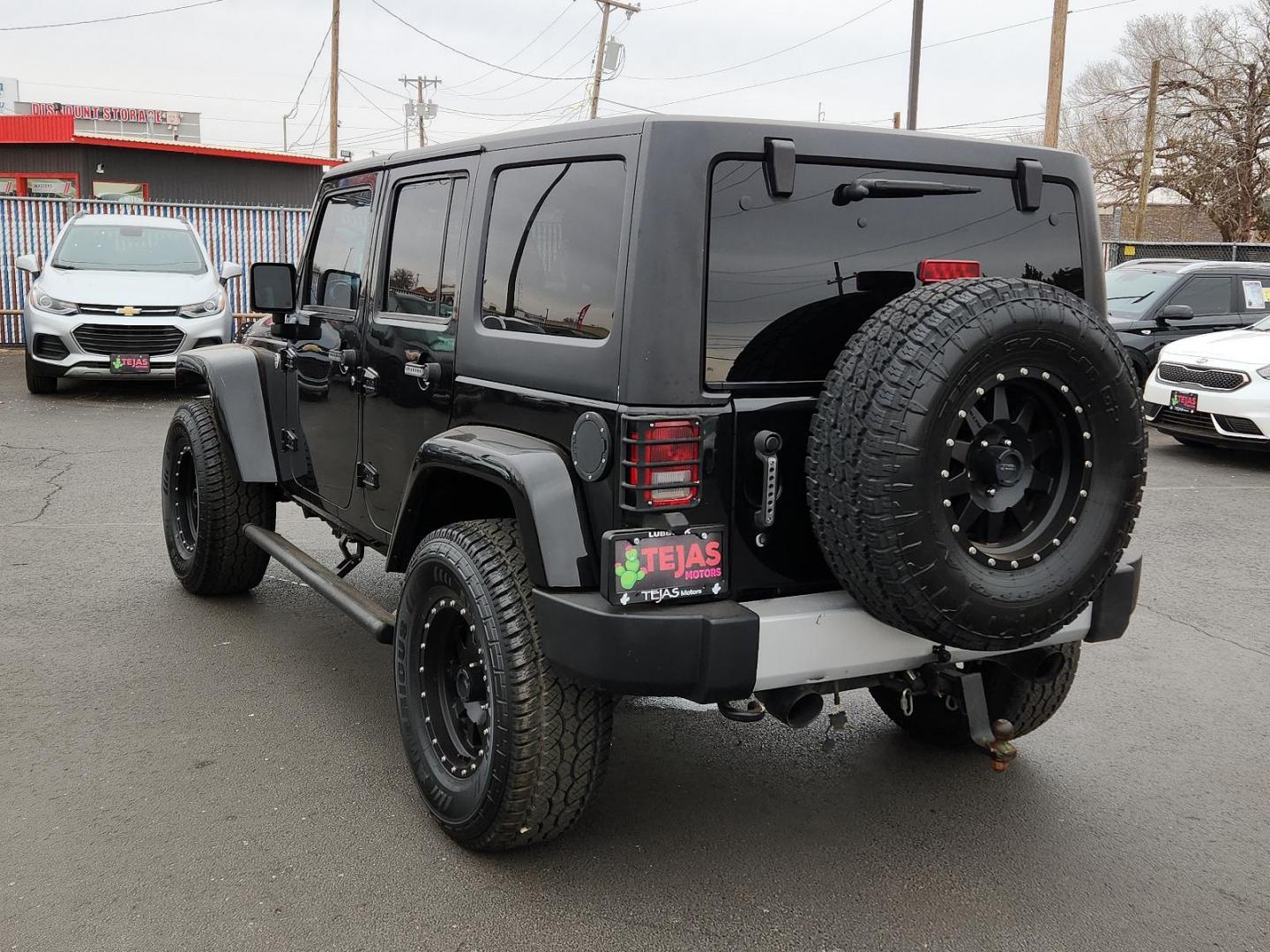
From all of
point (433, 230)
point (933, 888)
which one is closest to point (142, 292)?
point (433, 230)

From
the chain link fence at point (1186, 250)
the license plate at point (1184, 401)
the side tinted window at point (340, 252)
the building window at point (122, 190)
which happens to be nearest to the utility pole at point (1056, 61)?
the chain link fence at point (1186, 250)

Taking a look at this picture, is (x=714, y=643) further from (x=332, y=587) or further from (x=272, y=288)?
(x=272, y=288)

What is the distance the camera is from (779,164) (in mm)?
2969

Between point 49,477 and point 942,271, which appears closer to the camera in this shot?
point 942,271

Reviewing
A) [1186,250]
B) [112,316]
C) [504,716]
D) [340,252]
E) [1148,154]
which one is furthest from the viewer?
[1148,154]

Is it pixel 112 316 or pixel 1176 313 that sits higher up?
pixel 1176 313

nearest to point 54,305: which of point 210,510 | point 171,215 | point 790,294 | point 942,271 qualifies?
point 171,215

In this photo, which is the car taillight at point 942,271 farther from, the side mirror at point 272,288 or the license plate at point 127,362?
the license plate at point 127,362

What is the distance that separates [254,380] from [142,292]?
8.21 meters

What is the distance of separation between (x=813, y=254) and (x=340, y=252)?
2.33 m

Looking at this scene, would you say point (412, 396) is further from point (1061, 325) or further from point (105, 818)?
point (1061, 325)

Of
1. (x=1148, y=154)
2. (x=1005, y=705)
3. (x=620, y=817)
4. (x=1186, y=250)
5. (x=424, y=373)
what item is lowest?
(x=620, y=817)

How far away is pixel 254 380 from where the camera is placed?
5227 mm

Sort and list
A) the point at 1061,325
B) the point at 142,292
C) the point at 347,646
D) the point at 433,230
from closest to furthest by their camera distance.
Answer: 1. the point at 1061,325
2. the point at 433,230
3. the point at 347,646
4. the point at 142,292
